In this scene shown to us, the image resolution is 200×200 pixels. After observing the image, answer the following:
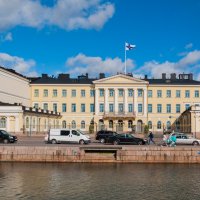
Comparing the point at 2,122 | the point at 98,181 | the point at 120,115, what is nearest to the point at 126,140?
the point at 98,181

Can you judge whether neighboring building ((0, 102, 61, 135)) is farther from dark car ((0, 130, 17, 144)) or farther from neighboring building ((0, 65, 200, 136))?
dark car ((0, 130, 17, 144))

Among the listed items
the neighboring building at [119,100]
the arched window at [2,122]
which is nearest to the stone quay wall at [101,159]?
the arched window at [2,122]

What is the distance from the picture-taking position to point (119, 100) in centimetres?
10369

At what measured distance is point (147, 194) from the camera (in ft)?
78.9

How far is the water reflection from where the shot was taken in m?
23.8

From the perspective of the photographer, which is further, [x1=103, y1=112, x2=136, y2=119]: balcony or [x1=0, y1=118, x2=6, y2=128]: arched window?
[x1=103, y1=112, x2=136, y2=119]: balcony

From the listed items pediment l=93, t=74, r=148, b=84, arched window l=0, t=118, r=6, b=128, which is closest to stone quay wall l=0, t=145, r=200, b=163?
arched window l=0, t=118, r=6, b=128

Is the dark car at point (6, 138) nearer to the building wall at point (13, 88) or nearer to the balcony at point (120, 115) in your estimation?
the building wall at point (13, 88)

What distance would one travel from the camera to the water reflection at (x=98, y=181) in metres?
23.8

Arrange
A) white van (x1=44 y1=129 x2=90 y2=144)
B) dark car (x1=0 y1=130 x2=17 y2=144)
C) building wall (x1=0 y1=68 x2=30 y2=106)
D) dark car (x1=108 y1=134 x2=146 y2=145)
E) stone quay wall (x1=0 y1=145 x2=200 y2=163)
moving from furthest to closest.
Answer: building wall (x1=0 y1=68 x2=30 y2=106) → dark car (x1=0 y1=130 x2=17 y2=144) → white van (x1=44 y1=129 x2=90 y2=144) → dark car (x1=108 y1=134 x2=146 y2=145) → stone quay wall (x1=0 y1=145 x2=200 y2=163)

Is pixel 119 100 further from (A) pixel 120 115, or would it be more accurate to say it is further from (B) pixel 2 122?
(B) pixel 2 122

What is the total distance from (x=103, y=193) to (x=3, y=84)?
237ft

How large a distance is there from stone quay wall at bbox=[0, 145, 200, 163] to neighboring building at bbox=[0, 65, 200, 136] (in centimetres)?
6222

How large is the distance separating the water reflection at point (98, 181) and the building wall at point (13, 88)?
59.4 meters
